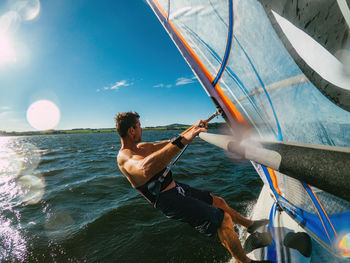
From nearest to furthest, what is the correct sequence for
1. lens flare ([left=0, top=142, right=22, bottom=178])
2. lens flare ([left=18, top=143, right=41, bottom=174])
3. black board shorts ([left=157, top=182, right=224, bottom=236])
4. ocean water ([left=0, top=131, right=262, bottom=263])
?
black board shorts ([left=157, top=182, right=224, bottom=236]), ocean water ([left=0, top=131, right=262, bottom=263]), lens flare ([left=0, top=142, right=22, bottom=178]), lens flare ([left=18, top=143, right=41, bottom=174])

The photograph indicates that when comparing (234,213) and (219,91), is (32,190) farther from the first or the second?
(219,91)

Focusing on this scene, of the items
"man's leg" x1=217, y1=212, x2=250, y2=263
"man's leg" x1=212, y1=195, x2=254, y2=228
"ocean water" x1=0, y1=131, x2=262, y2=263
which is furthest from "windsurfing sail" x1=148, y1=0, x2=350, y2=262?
"ocean water" x1=0, y1=131, x2=262, y2=263

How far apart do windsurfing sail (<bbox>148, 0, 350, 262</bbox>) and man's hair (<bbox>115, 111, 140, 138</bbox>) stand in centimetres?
127

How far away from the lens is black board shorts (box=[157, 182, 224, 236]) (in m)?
2.08

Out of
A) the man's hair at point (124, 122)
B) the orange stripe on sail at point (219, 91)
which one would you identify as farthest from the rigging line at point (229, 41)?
the man's hair at point (124, 122)

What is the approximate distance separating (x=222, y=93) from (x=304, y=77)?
111 centimetres

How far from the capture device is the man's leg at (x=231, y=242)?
1.99 m

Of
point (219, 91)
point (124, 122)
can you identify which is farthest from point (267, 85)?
point (124, 122)

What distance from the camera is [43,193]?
19.8 feet

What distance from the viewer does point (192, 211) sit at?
6.98 feet

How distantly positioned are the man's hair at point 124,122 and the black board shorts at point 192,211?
1.16 metres

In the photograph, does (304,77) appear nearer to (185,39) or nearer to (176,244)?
(185,39)

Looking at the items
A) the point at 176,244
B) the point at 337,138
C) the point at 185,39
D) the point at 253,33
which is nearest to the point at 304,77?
the point at 337,138

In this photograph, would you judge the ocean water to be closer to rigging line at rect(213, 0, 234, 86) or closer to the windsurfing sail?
the windsurfing sail
